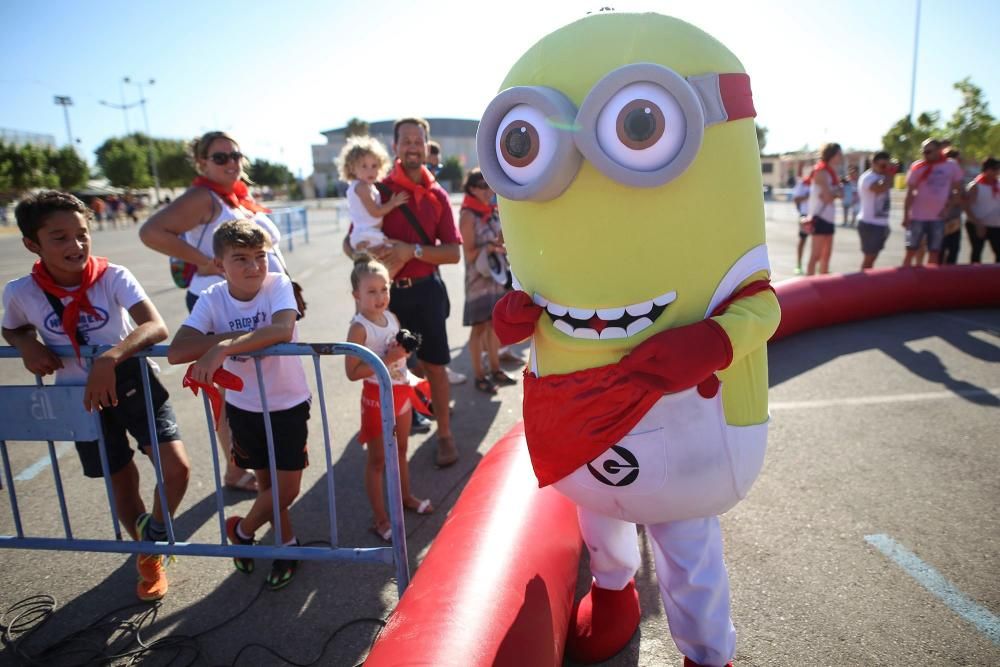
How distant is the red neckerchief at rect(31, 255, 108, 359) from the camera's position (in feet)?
7.52

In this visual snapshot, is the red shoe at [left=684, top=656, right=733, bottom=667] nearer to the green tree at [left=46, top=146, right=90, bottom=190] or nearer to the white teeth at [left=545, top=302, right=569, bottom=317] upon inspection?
the white teeth at [left=545, top=302, right=569, bottom=317]

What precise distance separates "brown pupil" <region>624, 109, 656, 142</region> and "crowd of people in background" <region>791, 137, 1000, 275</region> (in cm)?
717

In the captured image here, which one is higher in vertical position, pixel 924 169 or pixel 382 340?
pixel 924 169

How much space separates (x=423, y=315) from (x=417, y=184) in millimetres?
765

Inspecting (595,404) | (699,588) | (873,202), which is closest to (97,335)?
(595,404)

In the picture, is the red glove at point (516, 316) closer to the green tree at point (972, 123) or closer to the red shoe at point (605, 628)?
the red shoe at point (605, 628)

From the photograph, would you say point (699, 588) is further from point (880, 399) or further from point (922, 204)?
point (922, 204)

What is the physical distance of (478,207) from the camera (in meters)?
4.41

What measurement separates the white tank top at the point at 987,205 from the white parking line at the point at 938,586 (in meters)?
7.01

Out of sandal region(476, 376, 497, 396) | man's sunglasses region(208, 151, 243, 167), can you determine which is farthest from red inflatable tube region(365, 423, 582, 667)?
sandal region(476, 376, 497, 396)

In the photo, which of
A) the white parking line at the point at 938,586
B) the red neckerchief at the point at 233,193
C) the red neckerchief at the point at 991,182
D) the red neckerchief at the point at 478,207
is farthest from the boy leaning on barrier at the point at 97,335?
the red neckerchief at the point at 991,182

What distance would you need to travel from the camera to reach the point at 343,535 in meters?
2.89

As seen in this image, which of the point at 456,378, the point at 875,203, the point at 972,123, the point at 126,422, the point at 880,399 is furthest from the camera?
the point at 972,123

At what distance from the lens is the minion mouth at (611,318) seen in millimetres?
1521
